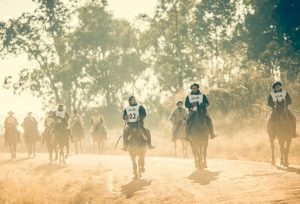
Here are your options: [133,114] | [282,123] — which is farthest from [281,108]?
[133,114]

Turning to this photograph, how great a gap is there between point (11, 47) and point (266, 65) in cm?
2855

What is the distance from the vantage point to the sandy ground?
452 inches

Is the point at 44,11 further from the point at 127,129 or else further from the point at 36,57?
the point at 127,129

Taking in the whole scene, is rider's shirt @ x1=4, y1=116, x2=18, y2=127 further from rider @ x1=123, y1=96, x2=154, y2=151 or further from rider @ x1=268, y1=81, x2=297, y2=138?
rider @ x1=268, y1=81, x2=297, y2=138

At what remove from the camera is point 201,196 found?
11688 mm

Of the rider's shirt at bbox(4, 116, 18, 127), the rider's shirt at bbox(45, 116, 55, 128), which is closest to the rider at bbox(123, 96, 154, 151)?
the rider's shirt at bbox(45, 116, 55, 128)

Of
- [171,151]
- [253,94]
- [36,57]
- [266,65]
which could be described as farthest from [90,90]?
[171,151]

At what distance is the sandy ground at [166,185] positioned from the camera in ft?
37.7

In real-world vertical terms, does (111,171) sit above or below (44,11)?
below

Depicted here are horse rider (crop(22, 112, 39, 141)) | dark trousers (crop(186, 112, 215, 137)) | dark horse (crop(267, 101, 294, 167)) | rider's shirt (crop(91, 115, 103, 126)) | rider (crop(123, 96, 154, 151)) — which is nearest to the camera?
rider (crop(123, 96, 154, 151))

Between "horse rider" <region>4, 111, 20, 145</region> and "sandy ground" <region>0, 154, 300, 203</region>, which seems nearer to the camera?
"sandy ground" <region>0, 154, 300, 203</region>

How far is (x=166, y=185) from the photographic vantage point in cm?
1395

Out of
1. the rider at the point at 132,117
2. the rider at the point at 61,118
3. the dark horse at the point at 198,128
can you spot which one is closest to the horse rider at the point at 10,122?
the rider at the point at 61,118

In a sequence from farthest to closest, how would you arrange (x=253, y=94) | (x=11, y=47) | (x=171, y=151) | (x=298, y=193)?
(x=11, y=47)
(x=253, y=94)
(x=171, y=151)
(x=298, y=193)
